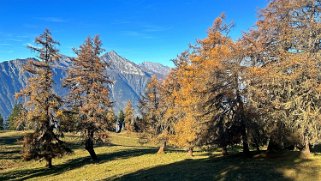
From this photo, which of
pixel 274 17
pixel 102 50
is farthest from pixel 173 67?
pixel 274 17

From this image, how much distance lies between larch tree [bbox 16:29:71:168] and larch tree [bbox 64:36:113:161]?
9.92 ft

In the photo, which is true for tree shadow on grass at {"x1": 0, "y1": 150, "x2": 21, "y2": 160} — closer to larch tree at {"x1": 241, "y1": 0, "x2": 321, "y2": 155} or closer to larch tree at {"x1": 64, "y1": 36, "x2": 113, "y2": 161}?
larch tree at {"x1": 64, "y1": 36, "x2": 113, "y2": 161}

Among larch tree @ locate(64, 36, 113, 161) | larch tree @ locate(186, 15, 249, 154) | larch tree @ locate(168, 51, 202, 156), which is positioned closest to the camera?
larch tree @ locate(186, 15, 249, 154)

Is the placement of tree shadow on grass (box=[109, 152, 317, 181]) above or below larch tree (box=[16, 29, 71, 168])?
below

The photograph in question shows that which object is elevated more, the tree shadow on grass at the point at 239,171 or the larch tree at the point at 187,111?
the larch tree at the point at 187,111

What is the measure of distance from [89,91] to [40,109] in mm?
6015

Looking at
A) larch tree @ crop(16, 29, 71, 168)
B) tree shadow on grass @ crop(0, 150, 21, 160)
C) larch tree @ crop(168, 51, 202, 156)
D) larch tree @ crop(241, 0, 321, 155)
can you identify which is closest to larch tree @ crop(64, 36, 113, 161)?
larch tree @ crop(16, 29, 71, 168)

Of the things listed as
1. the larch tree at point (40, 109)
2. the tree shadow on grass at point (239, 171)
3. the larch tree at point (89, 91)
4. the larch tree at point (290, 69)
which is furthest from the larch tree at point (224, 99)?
the larch tree at point (40, 109)

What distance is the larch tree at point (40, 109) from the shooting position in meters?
31.3

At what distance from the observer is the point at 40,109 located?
31.8m

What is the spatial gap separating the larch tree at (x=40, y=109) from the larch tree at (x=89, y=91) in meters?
3.02

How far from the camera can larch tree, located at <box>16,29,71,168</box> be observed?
103ft

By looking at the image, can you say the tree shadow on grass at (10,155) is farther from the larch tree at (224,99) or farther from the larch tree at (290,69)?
the larch tree at (290,69)

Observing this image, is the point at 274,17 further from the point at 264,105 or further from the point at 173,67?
the point at 173,67
